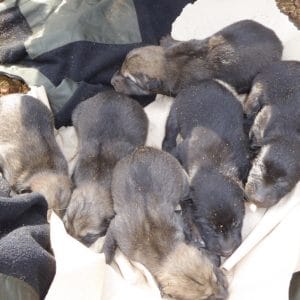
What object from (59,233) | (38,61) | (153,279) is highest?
(38,61)

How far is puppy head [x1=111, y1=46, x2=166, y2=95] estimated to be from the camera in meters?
4.47

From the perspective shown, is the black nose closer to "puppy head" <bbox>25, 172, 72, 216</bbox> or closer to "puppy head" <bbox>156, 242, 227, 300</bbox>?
"puppy head" <bbox>25, 172, 72, 216</bbox>

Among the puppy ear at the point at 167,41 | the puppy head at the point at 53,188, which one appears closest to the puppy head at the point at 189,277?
the puppy head at the point at 53,188

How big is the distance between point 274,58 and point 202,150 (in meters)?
0.99

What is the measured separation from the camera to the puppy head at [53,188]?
389 centimetres

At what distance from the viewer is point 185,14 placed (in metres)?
4.95

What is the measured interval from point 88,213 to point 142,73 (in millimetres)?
1244

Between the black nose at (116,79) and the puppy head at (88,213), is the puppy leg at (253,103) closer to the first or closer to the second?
the black nose at (116,79)

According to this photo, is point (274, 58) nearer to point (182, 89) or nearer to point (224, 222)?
point (182, 89)

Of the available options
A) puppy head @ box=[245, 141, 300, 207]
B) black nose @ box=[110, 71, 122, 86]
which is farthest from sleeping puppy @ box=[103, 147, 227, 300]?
black nose @ box=[110, 71, 122, 86]

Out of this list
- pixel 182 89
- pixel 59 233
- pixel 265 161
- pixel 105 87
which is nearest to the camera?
pixel 59 233

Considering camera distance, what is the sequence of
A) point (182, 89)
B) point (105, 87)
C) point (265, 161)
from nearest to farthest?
point (265, 161) → point (182, 89) → point (105, 87)

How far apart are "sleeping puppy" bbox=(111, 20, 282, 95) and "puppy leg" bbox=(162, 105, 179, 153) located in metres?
0.27

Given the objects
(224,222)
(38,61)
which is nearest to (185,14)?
(38,61)
